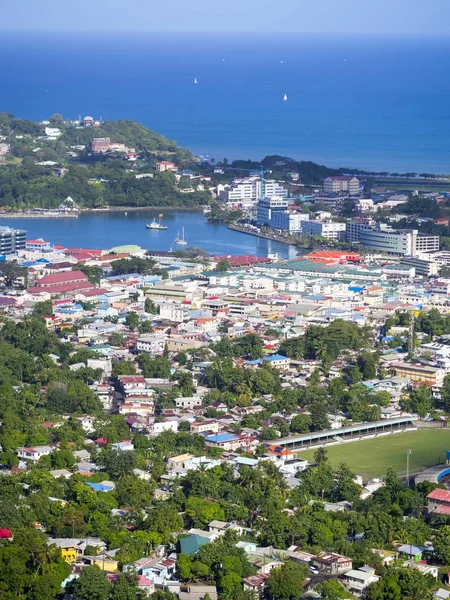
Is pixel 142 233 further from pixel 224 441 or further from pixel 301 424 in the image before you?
pixel 224 441

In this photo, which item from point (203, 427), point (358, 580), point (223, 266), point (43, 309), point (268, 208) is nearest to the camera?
point (358, 580)

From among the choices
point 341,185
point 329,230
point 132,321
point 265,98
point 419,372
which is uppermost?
point 265,98

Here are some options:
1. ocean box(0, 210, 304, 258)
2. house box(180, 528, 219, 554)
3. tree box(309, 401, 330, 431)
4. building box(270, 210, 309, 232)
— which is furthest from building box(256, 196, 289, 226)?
house box(180, 528, 219, 554)

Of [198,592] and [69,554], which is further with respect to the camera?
[69,554]

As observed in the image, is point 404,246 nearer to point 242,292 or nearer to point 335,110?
point 242,292

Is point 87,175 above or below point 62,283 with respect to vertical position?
above

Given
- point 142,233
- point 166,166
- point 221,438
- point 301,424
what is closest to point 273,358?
point 301,424

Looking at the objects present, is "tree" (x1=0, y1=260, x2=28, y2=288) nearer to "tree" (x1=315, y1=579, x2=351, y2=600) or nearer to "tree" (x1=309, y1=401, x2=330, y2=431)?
"tree" (x1=309, y1=401, x2=330, y2=431)

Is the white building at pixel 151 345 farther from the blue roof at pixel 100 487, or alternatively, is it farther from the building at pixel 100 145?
the building at pixel 100 145
